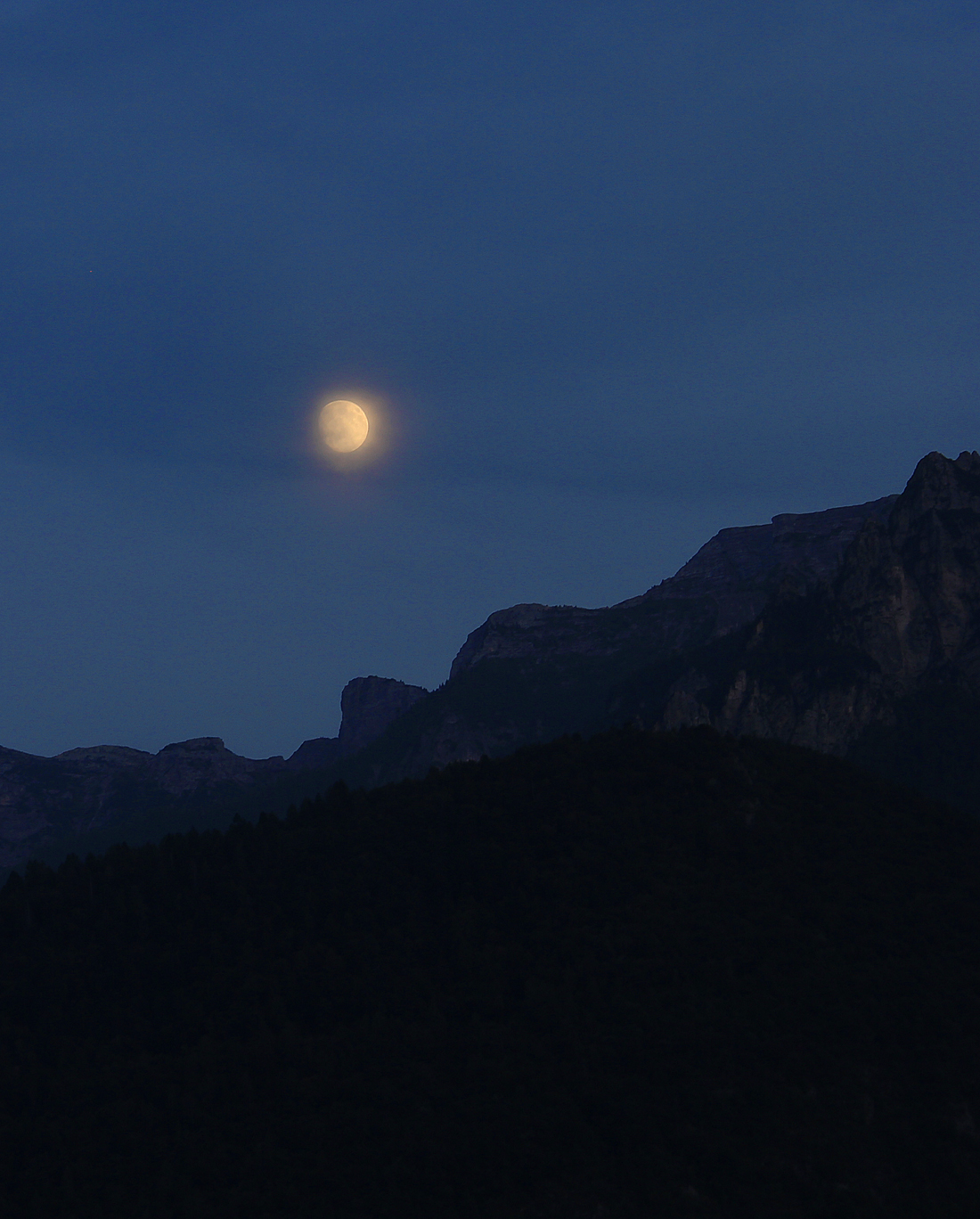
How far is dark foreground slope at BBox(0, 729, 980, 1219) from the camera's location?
9781cm

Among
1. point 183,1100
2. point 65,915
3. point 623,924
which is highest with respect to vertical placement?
point 65,915

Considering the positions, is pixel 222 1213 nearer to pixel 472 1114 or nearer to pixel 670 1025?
pixel 472 1114

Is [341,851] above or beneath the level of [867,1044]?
above

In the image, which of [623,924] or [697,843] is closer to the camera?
[623,924]

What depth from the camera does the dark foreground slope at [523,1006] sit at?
97812mm

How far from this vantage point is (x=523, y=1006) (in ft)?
403

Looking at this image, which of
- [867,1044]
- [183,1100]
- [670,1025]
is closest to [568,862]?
[670,1025]

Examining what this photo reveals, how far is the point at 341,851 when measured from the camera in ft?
515

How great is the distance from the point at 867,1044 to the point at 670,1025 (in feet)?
58.4

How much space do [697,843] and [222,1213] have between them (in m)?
76.0

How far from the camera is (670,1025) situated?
115125 mm

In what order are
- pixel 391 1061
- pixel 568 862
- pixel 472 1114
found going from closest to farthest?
pixel 472 1114 → pixel 391 1061 → pixel 568 862

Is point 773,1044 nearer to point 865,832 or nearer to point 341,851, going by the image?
point 865,832

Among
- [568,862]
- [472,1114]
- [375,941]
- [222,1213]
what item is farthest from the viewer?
[568,862]
